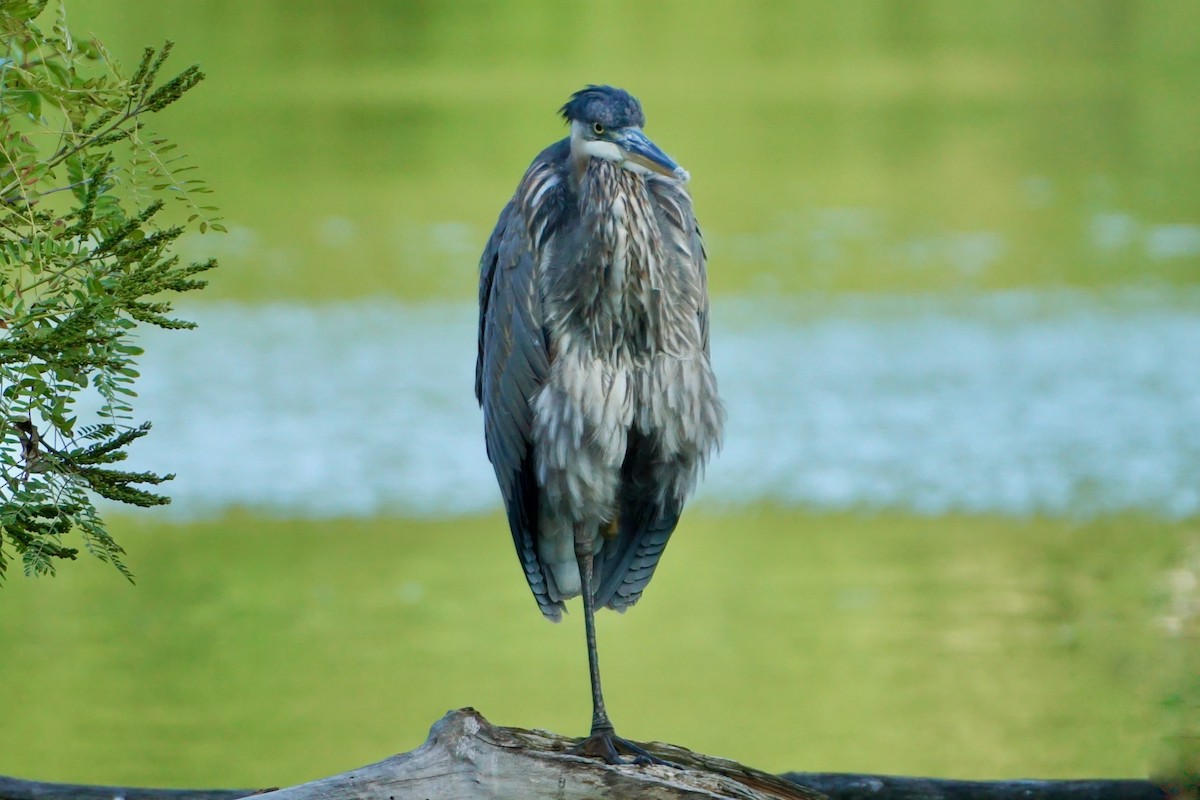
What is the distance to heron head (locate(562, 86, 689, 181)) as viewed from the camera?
347 centimetres

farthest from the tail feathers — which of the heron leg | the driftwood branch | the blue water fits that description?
the blue water

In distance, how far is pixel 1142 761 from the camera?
5.62 m

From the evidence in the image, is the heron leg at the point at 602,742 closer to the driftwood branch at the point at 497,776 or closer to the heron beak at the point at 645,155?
the driftwood branch at the point at 497,776

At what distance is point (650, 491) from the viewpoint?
3824mm

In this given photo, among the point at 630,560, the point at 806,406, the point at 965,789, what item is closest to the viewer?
the point at 965,789

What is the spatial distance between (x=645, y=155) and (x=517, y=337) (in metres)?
0.50

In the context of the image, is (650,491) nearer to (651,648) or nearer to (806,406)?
(651,648)

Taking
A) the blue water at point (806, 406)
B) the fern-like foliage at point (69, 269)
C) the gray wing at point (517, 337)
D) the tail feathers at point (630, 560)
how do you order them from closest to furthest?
the fern-like foliage at point (69, 269) → the gray wing at point (517, 337) → the tail feathers at point (630, 560) → the blue water at point (806, 406)

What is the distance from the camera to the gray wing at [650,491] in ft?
12.2

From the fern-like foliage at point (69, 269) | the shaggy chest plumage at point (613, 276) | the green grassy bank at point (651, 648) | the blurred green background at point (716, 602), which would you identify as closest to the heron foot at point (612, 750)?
the shaggy chest plumage at point (613, 276)

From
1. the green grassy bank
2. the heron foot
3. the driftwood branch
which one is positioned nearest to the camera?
the driftwood branch

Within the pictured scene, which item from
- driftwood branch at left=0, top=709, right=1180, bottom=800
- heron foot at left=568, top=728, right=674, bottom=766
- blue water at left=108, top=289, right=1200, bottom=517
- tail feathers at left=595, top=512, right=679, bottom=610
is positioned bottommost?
driftwood branch at left=0, top=709, right=1180, bottom=800

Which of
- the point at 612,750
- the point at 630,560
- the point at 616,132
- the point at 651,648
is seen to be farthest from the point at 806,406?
the point at 612,750

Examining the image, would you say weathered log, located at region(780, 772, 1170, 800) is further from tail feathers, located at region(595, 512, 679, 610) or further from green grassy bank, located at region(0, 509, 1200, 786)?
green grassy bank, located at region(0, 509, 1200, 786)
